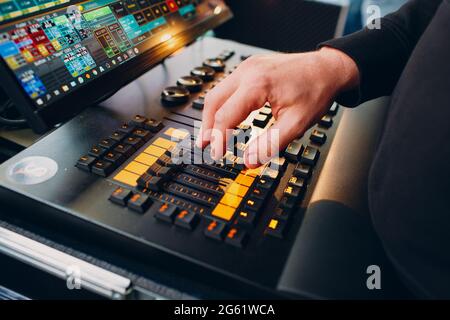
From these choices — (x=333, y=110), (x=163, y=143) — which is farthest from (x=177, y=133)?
(x=333, y=110)

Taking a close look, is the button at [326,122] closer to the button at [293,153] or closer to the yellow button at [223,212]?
the button at [293,153]

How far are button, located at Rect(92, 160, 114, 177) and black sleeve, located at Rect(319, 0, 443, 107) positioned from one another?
0.32 metres

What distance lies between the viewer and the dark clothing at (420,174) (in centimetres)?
30

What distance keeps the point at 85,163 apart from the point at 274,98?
0.25 metres

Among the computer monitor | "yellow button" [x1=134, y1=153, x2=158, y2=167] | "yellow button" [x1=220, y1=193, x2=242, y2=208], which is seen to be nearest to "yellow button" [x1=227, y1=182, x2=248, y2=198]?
"yellow button" [x1=220, y1=193, x2=242, y2=208]

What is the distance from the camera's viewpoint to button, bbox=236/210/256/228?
1.25 feet

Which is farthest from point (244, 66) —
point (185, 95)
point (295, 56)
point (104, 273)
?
point (104, 273)

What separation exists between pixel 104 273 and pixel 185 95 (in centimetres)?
32

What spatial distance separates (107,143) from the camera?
47 cm

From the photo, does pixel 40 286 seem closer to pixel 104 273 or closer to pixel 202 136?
pixel 104 273

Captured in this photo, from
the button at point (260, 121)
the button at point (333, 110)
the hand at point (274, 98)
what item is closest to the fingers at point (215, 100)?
the hand at point (274, 98)

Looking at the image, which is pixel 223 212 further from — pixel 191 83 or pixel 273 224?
pixel 191 83

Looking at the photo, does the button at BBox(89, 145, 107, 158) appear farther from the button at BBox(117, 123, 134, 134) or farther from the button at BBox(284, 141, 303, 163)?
the button at BBox(284, 141, 303, 163)

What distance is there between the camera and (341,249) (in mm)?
361
